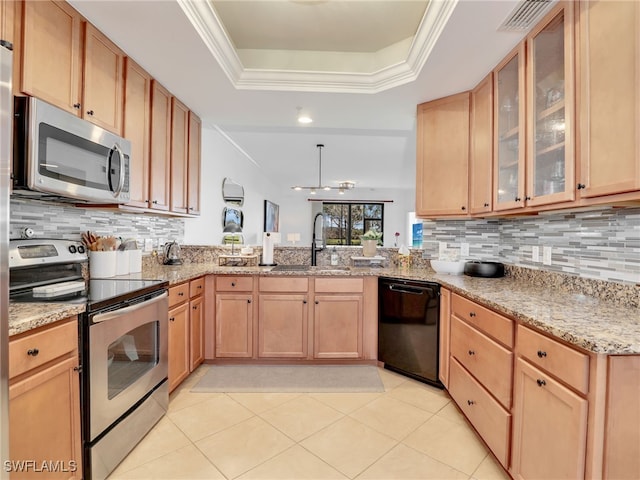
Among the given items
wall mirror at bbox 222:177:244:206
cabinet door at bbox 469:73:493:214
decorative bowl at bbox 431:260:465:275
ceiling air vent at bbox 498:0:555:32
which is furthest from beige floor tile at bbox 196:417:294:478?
wall mirror at bbox 222:177:244:206

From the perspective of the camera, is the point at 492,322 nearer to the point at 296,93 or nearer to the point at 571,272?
the point at 571,272

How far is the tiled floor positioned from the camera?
1.58m

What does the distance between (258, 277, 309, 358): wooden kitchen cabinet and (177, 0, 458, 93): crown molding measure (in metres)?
1.55

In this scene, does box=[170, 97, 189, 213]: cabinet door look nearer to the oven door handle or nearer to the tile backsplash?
the oven door handle

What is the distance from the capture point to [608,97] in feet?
4.18

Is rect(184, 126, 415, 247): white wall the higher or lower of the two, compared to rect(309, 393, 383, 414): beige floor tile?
higher

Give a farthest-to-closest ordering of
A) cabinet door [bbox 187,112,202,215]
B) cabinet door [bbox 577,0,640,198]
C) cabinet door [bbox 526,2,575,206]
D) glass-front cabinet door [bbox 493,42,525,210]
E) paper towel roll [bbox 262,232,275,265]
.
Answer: paper towel roll [bbox 262,232,275,265]
cabinet door [bbox 187,112,202,215]
glass-front cabinet door [bbox 493,42,525,210]
cabinet door [bbox 526,2,575,206]
cabinet door [bbox 577,0,640,198]

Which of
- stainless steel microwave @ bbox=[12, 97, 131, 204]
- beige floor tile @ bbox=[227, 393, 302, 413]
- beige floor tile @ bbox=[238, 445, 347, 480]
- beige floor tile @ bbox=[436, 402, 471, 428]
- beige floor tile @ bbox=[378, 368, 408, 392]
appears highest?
stainless steel microwave @ bbox=[12, 97, 131, 204]

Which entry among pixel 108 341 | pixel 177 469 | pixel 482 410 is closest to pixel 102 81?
A: pixel 108 341

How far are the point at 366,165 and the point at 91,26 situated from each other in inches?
199

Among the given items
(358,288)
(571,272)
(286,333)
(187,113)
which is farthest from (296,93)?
(571,272)

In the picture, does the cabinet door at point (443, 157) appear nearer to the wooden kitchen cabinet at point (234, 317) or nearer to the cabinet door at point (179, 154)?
the wooden kitchen cabinet at point (234, 317)

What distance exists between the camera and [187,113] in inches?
114

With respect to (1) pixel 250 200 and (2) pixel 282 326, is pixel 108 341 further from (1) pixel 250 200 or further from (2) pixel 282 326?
(1) pixel 250 200
